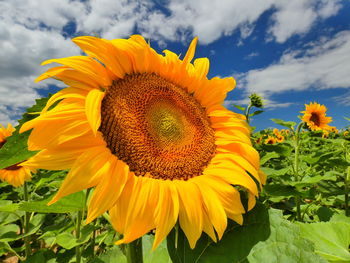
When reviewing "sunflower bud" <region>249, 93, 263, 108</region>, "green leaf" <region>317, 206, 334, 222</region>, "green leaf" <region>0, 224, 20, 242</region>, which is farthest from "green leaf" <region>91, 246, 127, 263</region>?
"sunflower bud" <region>249, 93, 263, 108</region>

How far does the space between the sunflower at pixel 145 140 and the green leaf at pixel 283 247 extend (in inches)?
6.3

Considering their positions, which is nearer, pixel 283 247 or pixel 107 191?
pixel 107 191

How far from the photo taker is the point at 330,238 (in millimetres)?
1895

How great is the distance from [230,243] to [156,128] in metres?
0.73

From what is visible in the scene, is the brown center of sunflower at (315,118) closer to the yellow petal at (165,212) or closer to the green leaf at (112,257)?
the green leaf at (112,257)

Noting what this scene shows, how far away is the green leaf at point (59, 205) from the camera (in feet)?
4.66

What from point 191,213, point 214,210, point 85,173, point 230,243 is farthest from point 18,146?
point 230,243

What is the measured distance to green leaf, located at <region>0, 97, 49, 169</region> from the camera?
114 cm

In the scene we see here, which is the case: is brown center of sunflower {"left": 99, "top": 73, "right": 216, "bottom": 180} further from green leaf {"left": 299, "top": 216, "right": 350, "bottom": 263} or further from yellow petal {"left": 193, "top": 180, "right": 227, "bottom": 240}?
green leaf {"left": 299, "top": 216, "right": 350, "bottom": 263}

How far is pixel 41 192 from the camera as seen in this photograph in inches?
204

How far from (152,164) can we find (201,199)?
0.96ft

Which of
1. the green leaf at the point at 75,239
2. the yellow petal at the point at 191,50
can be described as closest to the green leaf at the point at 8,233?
the green leaf at the point at 75,239

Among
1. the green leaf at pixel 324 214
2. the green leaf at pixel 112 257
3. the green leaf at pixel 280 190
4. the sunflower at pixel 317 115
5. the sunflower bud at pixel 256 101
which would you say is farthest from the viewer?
the sunflower at pixel 317 115

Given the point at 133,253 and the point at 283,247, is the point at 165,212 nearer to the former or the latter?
the point at 133,253
